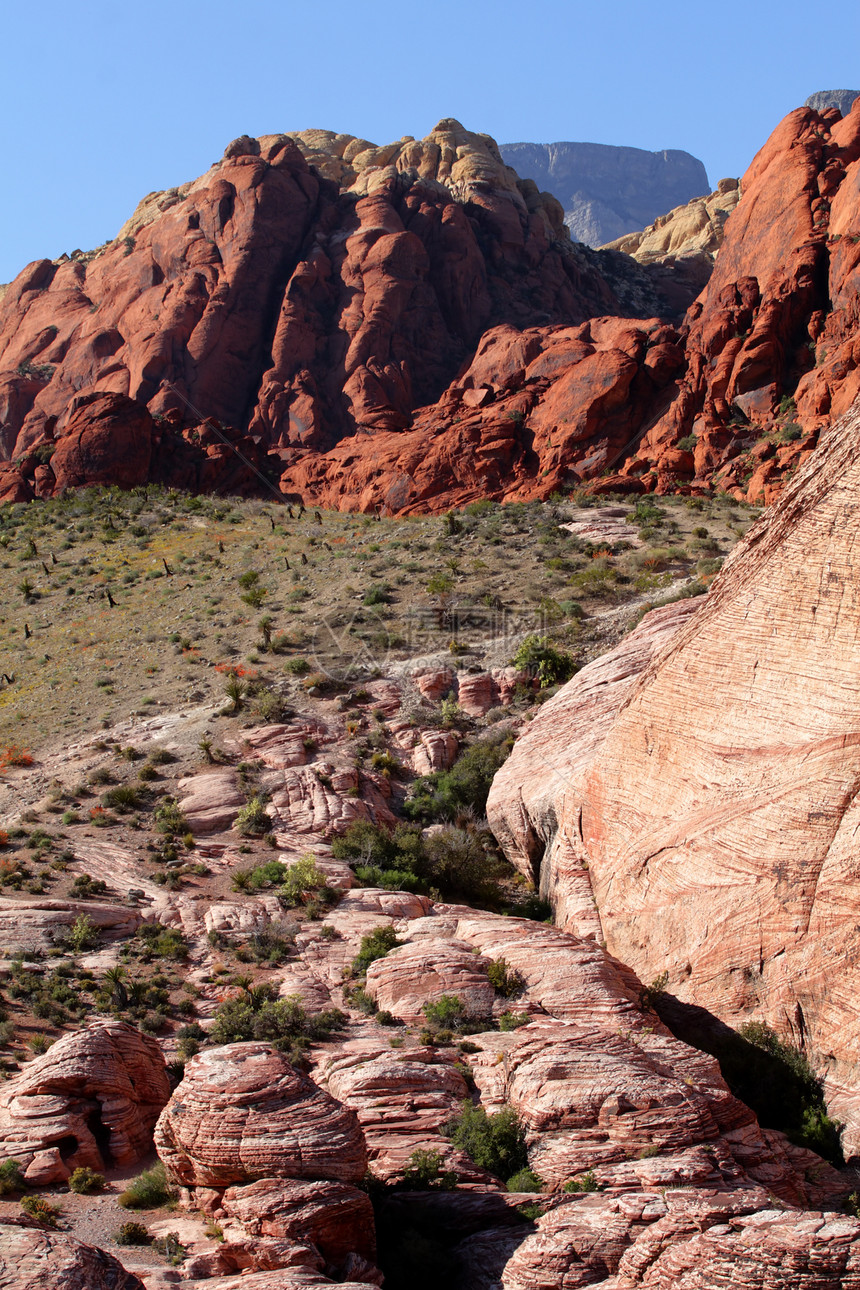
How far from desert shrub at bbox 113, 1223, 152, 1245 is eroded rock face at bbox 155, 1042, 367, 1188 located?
2.00 ft

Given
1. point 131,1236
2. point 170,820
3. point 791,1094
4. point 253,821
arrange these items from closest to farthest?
point 131,1236 → point 791,1094 → point 253,821 → point 170,820

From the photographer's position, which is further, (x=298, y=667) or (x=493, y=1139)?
(x=298, y=667)

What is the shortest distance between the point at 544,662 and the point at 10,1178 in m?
18.3

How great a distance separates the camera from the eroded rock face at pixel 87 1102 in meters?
10.8

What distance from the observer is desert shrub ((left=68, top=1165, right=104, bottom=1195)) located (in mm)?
10336

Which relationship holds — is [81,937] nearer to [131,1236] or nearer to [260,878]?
[260,878]

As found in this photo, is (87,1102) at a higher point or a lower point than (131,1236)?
higher

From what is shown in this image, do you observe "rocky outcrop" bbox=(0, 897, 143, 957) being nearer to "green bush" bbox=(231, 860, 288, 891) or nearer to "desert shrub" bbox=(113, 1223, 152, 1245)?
"green bush" bbox=(231, 860, 288, 891)

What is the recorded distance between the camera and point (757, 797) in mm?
13375

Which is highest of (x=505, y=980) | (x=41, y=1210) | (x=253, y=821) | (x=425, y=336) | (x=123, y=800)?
(x=425, y=336)

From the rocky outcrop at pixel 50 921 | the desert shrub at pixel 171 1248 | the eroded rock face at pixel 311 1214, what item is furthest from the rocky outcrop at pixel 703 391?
the desert shrub at pixel 171 1248

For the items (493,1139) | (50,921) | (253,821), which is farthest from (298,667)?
(493,1139)

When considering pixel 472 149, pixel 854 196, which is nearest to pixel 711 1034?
pixel 854 196

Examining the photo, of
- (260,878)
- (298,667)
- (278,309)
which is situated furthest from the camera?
(278,309)
